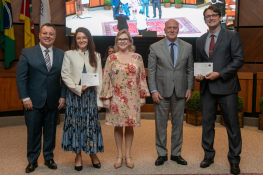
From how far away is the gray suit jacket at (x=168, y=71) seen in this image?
9.16ft

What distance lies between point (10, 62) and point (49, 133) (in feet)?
11.3

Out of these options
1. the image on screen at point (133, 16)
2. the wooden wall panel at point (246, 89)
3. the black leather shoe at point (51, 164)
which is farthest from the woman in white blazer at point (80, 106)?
the image on screen at point (133, 16)

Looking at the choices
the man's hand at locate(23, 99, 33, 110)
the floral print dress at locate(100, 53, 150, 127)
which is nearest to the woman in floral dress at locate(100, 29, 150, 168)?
the floral print dress at locate(100, 53, 150, 127)

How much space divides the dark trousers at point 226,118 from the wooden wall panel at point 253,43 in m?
3.67

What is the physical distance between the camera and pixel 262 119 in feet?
14.8

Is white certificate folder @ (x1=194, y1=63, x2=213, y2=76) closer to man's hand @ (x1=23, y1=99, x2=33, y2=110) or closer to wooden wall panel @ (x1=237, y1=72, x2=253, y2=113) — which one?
man's hand @ (x1=23, y1=99, x2=33, y2=110)

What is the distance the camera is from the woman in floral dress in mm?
2658

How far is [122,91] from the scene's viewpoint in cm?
266

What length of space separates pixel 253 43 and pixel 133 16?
2828 millimetres

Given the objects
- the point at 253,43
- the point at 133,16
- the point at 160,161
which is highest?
the point at 133,16

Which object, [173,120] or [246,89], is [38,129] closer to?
[173,120]

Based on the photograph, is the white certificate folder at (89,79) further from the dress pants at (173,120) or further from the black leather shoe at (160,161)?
the black leather shoe at (160,161)

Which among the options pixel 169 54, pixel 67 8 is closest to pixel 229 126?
pixel 169 54

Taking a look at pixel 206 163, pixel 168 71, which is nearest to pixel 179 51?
pixel 168 71
